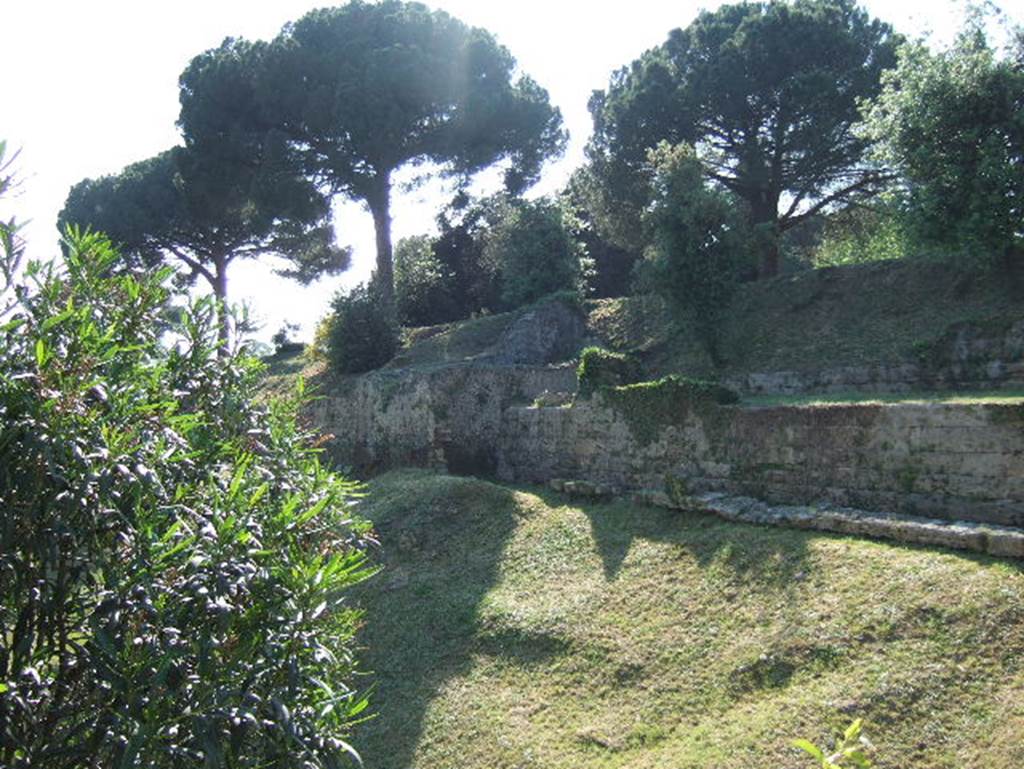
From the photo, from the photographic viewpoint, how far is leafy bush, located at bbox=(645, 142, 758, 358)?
13.9 m

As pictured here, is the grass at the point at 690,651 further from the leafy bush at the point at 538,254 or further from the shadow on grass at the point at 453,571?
the leafy bush at the point at 538,254

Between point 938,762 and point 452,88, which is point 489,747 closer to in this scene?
point 938,762

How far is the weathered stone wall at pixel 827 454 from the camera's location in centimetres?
724

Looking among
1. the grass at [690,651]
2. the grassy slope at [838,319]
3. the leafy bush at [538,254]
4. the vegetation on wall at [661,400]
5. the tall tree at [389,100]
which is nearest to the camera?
the grass at [690,651]

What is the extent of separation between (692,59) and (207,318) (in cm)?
1705

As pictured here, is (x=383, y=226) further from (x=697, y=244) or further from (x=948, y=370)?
(x=948, y=370)

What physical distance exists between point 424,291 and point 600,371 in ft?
42.7

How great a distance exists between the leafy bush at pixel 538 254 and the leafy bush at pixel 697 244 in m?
5.09

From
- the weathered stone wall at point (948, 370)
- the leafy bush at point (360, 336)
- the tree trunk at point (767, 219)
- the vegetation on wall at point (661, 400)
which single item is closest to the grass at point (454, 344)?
the leafy bush at point (360, 336)

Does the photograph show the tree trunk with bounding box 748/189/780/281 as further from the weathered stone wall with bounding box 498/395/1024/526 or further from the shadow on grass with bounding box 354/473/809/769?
the shadow on grass with bounding box 354/473/809/769

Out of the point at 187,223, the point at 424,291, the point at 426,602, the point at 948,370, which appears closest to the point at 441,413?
the point at 426,602

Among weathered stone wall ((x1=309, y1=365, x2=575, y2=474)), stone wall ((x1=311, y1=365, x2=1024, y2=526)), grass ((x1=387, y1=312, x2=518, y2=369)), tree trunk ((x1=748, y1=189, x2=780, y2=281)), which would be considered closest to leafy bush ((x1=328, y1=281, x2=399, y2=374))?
grass ((x1=387, y1=312, x2=518, y2=369))

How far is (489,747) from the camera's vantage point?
6.19 metres

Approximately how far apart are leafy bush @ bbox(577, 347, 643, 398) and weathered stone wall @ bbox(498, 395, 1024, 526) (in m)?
0.25
